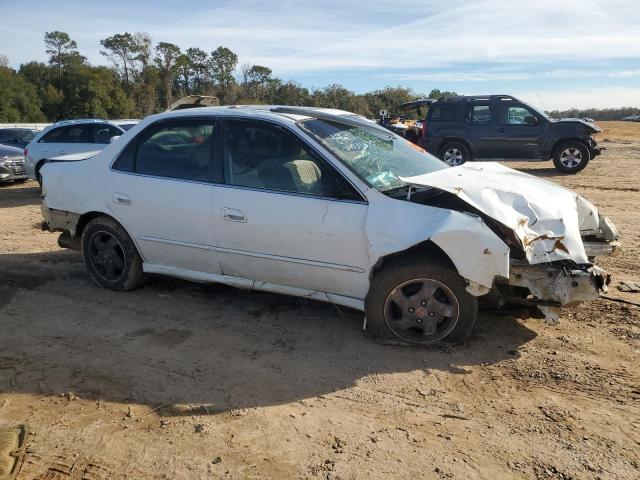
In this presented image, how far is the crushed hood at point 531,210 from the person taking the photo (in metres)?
3.66

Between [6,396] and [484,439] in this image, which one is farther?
[6,396]

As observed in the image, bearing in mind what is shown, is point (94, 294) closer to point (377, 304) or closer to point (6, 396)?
point (6, 396)

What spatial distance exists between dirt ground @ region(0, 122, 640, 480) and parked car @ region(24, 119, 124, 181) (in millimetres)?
7616

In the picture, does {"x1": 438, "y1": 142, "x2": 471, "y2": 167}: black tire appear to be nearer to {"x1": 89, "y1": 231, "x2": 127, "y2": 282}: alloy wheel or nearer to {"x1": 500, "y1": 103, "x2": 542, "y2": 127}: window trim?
{"x1": 500, "y1": 103, "x2": 542, "y2": 127}: window trim

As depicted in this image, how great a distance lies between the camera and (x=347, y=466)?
107 inches

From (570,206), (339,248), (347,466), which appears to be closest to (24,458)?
(347,466)

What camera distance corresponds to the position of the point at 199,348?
4039mm

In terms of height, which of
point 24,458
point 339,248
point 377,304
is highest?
point 339,248

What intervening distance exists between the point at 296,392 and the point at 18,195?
11273mm

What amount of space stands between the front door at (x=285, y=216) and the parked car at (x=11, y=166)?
11.5m

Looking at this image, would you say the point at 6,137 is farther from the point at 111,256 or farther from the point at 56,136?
the point at 111,256

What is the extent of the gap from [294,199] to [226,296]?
143cm

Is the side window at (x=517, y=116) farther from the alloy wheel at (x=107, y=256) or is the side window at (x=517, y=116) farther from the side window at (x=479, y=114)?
the alloy wheel at (x=107, y=256)

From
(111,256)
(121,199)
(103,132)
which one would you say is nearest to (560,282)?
(121,199)
